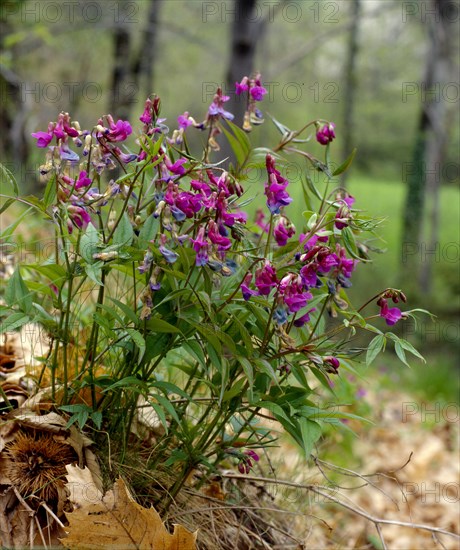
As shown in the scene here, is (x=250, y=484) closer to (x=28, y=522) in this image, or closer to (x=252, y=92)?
(x=28, y=522)

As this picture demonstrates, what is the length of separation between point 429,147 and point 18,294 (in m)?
7.51

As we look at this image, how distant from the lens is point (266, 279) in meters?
1.38

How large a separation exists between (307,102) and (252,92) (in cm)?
2151

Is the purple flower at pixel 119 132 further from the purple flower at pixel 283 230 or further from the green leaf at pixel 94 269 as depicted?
the purple flower at pixel 283 230

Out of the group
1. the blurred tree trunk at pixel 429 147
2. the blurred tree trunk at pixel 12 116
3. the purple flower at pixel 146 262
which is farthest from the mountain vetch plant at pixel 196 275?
the blurred tree trunk at pixel 429 147

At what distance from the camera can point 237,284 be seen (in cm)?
152

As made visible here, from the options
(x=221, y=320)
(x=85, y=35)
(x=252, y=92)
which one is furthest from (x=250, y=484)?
(x=85, y=35)

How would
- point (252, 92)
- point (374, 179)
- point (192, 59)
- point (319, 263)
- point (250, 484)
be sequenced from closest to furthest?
point (319, 263), point (252, 92), point (250, 484), point (192, 59), point (374, 179)

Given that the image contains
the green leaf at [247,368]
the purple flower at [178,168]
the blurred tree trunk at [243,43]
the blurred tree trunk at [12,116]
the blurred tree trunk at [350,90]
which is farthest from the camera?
the blurred tree trunk at [350,90]

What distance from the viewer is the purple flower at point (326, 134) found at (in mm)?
1676

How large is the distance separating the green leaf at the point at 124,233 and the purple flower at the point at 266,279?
0.98 ft

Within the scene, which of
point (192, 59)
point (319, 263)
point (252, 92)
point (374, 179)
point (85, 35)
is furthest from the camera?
point (374, 179)

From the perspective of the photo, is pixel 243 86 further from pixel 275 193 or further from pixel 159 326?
pixel 159 326

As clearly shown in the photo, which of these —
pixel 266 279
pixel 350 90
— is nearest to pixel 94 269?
pixel 266 279
